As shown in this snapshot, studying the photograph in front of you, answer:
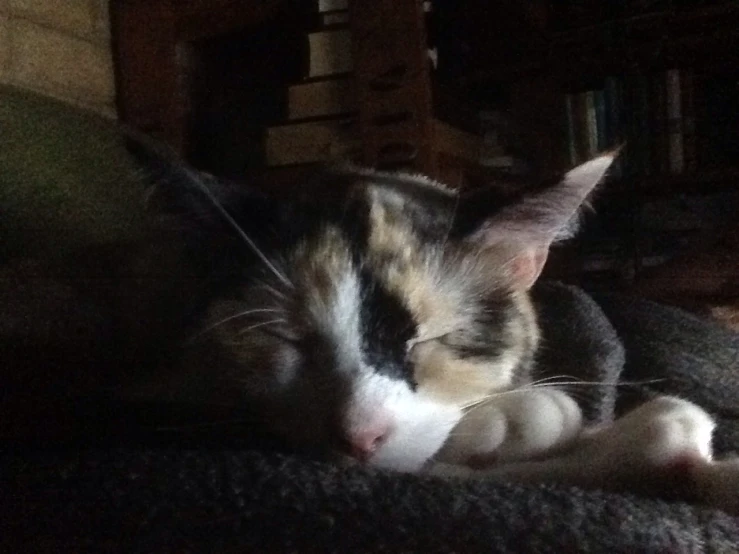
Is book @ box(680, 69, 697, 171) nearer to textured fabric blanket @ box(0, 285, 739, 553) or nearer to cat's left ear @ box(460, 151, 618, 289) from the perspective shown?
cat's left ear @ box(460, 151, 618, 289)

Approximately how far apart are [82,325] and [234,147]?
126 centimetres

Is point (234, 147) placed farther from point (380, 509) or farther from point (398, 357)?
point (380, 509)

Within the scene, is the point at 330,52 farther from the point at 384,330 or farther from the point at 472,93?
the point at 384,330

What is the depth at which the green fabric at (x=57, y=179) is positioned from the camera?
960 mm

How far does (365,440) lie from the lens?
55 cm

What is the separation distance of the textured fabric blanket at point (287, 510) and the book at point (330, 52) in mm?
1308

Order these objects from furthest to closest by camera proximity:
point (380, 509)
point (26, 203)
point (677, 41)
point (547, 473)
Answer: point (677, 41)
point (26, 203)
point (547, 473)
point (380, 509)

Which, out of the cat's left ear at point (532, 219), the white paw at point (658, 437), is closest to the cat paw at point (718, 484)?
the white paw at point (658, 437)

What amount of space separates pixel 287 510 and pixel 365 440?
0.15 metres

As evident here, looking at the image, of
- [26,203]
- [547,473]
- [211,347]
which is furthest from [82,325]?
[26,203]

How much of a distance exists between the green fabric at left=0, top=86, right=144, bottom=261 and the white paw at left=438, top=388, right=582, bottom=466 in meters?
0.43

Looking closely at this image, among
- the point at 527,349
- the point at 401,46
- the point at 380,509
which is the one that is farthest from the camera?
the point at 401,46

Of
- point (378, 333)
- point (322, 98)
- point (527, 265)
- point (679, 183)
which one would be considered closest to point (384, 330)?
point (378, 333)

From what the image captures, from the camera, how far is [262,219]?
65 cm
